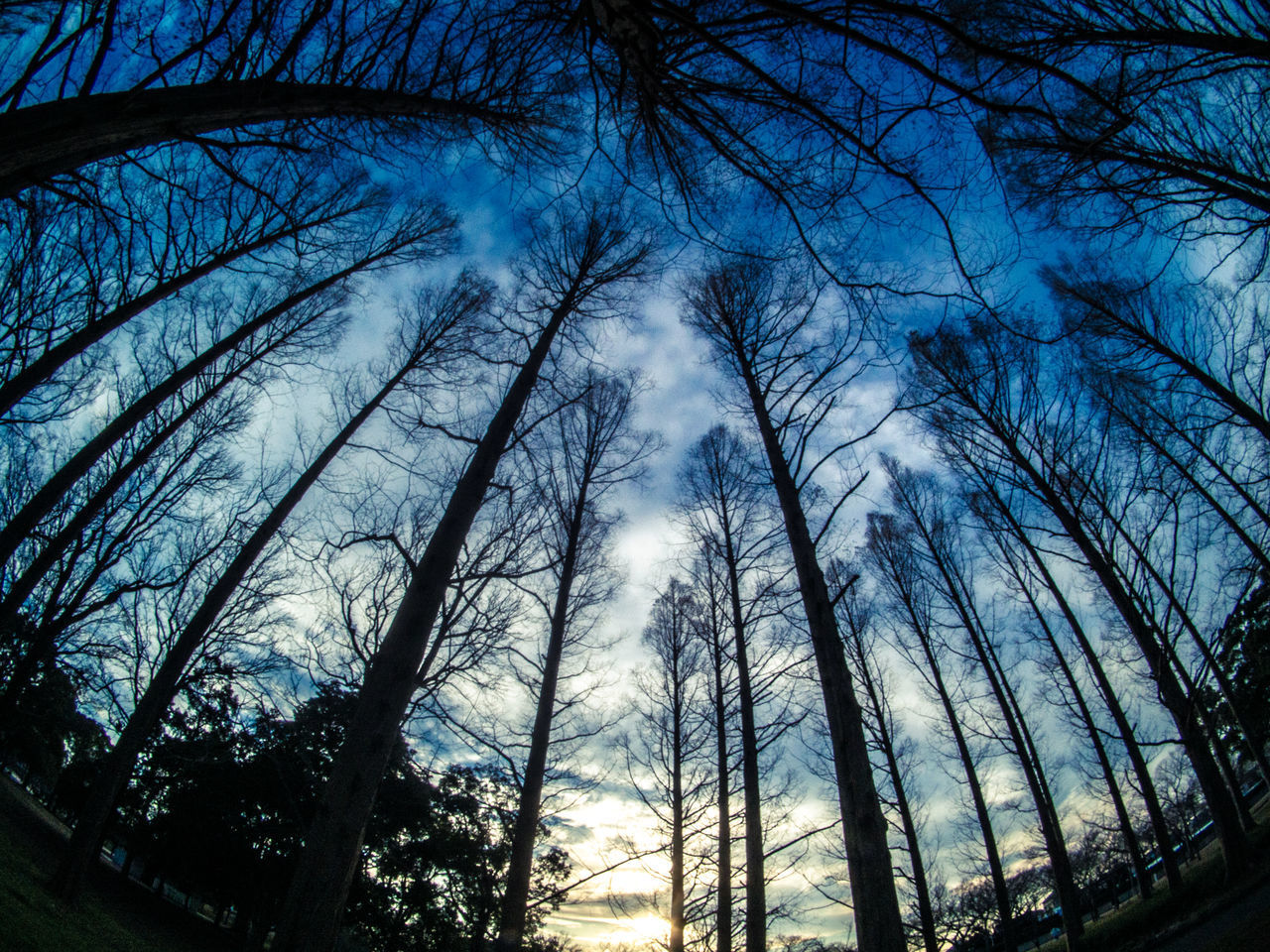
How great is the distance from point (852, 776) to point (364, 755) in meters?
2.87

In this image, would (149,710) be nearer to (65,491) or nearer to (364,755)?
(65,491)

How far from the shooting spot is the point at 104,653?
1136 centimetres

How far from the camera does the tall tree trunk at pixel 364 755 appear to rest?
7.06 feet

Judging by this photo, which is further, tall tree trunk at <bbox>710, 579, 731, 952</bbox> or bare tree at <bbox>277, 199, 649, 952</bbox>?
tall tree trunk at <bbox>710, 579, 731, 952</bbox>

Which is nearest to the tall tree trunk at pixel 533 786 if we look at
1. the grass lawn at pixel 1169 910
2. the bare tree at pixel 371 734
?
the bare tree at pixel 371 734

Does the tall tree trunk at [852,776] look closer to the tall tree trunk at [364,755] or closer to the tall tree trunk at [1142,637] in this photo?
the tall tree trunk at [364,755]

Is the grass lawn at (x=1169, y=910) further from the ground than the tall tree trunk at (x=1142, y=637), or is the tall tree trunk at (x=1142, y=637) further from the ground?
the tall tree trunk at (x=1142, y=637)

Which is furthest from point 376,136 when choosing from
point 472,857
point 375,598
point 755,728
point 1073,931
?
point 1073,931

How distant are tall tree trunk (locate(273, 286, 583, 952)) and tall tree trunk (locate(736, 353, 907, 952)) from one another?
263 centimetres

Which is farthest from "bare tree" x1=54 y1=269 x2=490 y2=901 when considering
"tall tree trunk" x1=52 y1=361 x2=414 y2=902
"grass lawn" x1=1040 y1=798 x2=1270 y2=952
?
"grass lawn" x1=1040 y1=798 x2=1270 y2=952

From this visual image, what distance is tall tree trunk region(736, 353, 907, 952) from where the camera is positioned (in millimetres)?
2871

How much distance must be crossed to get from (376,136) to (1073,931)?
54.9ft

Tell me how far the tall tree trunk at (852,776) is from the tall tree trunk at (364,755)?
2631mm

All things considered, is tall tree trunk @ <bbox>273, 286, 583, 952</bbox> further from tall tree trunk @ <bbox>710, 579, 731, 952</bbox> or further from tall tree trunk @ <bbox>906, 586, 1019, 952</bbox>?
tall tree trunk @ <bbox>906, 586, 1019, 952</bbox>
